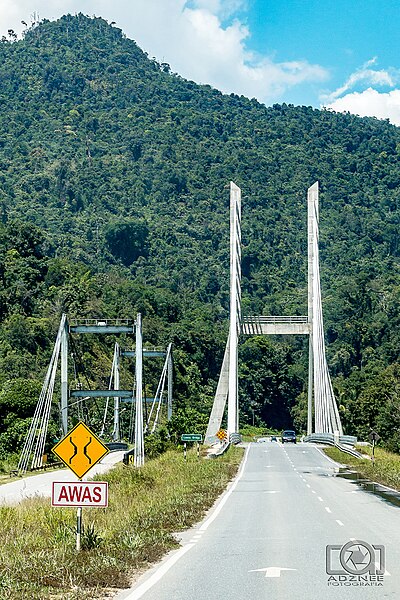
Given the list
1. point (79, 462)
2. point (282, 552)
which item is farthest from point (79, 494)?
point (282, 552)

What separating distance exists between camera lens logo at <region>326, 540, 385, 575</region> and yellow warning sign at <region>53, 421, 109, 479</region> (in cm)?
359

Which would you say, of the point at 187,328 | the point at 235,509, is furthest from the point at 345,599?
the point at 187,328

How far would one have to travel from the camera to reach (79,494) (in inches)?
505

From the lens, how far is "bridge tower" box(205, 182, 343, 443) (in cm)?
6394

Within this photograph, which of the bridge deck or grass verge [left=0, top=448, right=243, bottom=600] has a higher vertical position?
the bridge deck

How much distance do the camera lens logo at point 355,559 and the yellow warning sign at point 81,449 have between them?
3594mm

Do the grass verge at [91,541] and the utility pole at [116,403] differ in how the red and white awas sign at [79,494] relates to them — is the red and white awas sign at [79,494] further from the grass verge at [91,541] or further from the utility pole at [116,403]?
the utility pole at [116,403]

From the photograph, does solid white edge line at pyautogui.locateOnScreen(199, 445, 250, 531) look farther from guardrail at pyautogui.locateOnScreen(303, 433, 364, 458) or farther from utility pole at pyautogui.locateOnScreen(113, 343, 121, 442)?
utility pole at pyautogui.locateOnScreen(113, 343, 121, 442)

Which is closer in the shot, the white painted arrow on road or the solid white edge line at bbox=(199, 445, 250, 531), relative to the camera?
the white painted arrow on road

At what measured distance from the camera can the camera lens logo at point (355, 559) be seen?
483 inches

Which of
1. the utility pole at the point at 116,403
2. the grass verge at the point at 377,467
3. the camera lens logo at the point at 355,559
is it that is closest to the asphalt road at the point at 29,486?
the grass verge at the point at 377,467

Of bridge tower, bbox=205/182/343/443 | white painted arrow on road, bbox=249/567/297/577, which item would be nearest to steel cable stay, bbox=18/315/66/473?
bridge tower, bbox=205/182/343/443

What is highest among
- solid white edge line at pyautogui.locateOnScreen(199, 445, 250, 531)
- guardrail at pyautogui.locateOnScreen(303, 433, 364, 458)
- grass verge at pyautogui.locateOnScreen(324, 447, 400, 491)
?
guardrail at pyautogui.locateOnScreen(303, 433, 364, 458)

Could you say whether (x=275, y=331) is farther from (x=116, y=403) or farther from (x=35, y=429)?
(x=35, y=429)
